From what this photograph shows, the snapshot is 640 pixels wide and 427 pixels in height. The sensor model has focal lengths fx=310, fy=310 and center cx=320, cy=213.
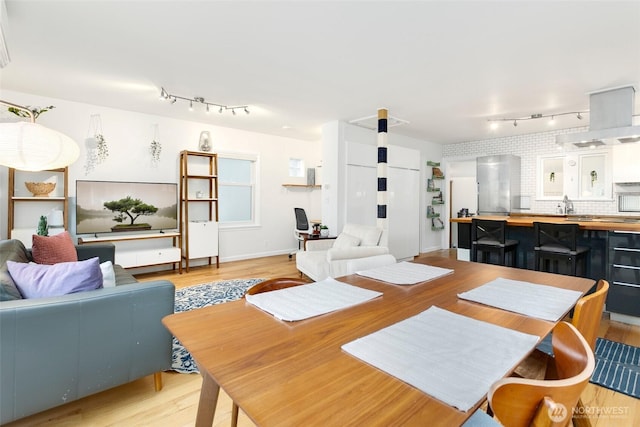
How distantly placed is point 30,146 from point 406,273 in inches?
111

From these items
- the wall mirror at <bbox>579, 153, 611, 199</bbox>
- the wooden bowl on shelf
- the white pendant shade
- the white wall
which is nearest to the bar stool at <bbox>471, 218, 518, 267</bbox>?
the wall mirror at <bbox>579, 153, 611, 199</bbox>

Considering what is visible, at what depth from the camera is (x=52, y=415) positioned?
1827 millimetres

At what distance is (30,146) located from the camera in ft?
7.50

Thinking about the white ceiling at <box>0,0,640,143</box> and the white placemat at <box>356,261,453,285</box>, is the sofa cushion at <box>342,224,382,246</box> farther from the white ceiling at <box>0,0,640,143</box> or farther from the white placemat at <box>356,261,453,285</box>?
the white placemat at <box>356,261,453,285</box>

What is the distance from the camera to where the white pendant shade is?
2.20m

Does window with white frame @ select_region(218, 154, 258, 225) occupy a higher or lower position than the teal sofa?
higher

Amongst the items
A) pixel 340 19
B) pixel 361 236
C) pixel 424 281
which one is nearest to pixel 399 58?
pixel 340 19

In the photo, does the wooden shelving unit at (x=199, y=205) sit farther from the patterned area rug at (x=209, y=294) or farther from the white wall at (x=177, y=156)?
the patterned area rug at (x=209, y=294)

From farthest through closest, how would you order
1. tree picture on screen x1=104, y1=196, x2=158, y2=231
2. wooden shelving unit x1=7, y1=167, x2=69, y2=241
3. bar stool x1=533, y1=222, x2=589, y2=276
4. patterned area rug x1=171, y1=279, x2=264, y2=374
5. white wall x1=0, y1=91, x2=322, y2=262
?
tree picture on screen x1=104, y1=196, x2=158, y2=231 → white wall x1=0, y1=91, x2=322, y2=262 → wooden shelving unit x1=7, y1=167, x2=69, y2=241 → patterned area rug x1=171, y1=279, x2=264, y2=374 → bar stool x1=533, y1=222, x2=589, y2=276

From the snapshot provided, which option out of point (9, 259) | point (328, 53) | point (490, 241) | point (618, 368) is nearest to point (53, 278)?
point (9, 259)

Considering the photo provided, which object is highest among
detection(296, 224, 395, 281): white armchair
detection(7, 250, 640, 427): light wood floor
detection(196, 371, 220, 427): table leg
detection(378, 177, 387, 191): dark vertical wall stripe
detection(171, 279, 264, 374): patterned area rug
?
detection(378, 177, 387, 191): dark vertical wall stripe

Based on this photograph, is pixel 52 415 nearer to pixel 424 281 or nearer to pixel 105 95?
pixel 424 281

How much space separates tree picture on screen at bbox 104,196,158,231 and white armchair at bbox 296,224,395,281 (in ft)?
8.86

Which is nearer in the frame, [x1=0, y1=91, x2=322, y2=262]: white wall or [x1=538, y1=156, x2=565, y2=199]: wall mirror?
[x1=0, y1=91, x2=322, y2=262]: white wall
